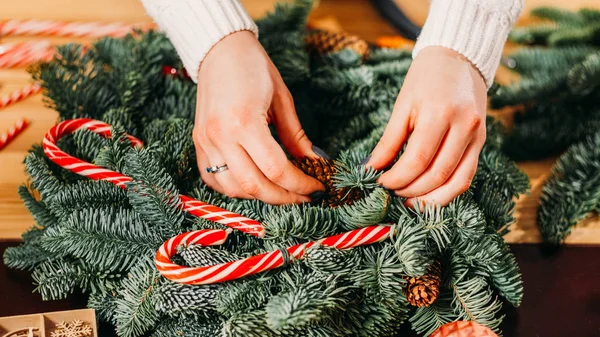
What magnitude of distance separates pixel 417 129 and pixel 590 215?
Answer: 0.46 meters

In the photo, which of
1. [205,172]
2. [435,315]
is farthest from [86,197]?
[435,315]

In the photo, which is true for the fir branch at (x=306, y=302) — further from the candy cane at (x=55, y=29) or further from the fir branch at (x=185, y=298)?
the candy cane at (x=55, y=29)

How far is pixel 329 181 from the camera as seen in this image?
26.6 inches

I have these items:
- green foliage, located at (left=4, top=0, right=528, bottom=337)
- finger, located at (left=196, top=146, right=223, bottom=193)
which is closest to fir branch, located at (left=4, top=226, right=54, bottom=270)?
green foliage, located at (left=4, top=0, right=528, bottom=337)

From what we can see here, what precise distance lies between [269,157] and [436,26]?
0.29 metres

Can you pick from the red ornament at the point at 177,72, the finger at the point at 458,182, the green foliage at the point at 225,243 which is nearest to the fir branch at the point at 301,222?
the green foliage at the point at 225,243

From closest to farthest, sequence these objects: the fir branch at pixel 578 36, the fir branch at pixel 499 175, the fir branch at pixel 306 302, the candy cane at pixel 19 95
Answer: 1. the fir branch at pixel 306 302
2. the fir branch at pixel 499 175
3. the candy cane at pixel 19 95
4. the fir branch at pixel 578 36

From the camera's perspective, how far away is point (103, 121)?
774 mm

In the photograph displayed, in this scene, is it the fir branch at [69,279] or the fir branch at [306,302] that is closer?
the fir branch at [306,302]

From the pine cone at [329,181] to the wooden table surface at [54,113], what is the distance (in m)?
0.34

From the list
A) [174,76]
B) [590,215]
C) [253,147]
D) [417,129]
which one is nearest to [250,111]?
[253,147]

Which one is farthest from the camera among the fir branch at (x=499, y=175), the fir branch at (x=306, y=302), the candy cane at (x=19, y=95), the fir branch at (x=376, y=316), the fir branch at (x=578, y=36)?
the fir branch at (x=578, y=36)

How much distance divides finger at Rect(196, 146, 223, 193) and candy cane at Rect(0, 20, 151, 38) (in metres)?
0.57

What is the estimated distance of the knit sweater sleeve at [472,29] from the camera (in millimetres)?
697
